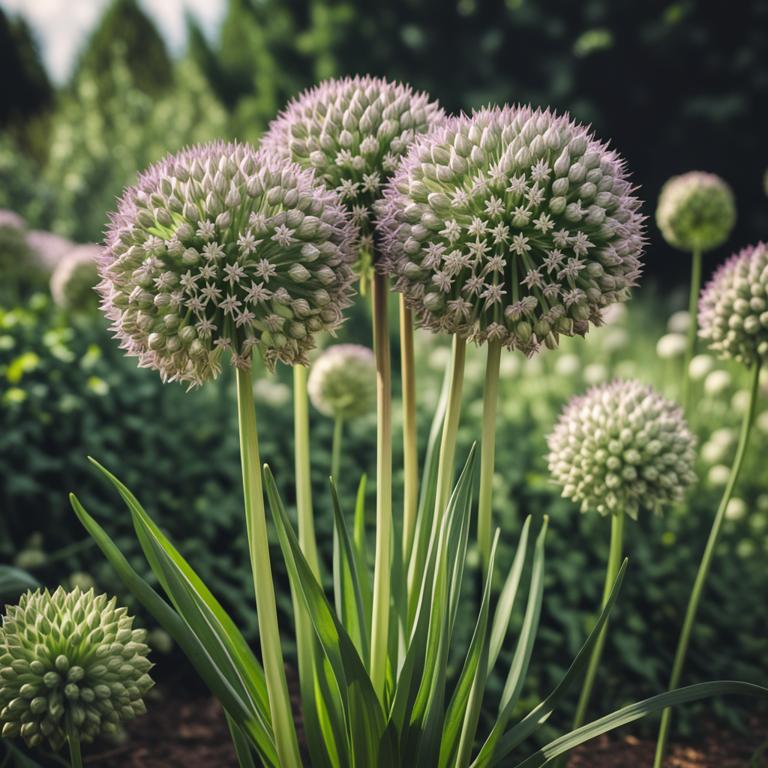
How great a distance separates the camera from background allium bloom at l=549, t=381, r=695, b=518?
2.17m

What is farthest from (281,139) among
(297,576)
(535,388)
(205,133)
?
(205,133)

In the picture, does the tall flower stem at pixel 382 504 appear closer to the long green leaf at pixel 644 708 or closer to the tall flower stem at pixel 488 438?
the tall flower stem at pixel 488 438

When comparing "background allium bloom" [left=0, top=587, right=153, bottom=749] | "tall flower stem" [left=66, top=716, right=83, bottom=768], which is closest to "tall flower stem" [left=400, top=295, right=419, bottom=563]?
"background allium bloom" [left=0, top=587, right=153, bottom=749]

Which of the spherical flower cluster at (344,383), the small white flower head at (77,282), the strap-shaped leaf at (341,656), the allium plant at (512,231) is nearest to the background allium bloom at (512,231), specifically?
the allium plant at (512,231)

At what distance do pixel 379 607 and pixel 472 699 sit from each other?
267mm

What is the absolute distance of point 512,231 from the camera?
1597mm

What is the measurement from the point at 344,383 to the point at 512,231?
4.58 ft

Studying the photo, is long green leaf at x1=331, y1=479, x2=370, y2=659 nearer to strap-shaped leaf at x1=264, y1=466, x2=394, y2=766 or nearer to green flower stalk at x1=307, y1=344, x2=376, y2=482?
strap-shaped leaf at x1=264, y1=466, x2=394, y2=766

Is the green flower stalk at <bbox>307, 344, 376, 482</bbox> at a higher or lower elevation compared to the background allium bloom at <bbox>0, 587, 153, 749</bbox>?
higher

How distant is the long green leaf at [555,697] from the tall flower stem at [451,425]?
391 millimetres

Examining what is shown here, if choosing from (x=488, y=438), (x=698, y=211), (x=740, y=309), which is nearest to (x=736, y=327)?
(x=740, y=309)

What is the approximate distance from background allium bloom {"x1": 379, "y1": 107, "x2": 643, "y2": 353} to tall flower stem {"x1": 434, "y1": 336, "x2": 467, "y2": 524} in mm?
113

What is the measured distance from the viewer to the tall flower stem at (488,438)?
1.70 m

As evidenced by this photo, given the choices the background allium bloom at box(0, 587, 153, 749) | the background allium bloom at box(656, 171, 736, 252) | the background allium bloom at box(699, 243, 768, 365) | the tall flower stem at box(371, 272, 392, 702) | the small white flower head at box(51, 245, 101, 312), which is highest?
the background allium bloom at box(656, 171, 736, 252)
